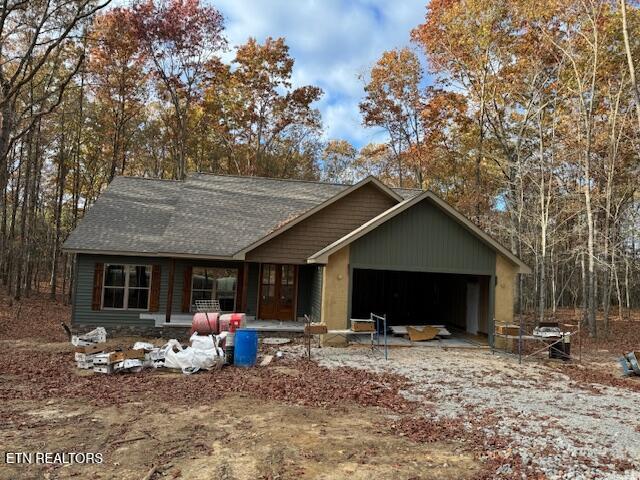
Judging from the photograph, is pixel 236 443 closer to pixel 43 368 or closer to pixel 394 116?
pixel 43 368

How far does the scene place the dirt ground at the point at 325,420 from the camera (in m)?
4.96

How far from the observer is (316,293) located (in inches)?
584

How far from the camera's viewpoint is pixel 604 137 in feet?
69.5

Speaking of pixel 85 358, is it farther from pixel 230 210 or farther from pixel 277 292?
pixel 230 210

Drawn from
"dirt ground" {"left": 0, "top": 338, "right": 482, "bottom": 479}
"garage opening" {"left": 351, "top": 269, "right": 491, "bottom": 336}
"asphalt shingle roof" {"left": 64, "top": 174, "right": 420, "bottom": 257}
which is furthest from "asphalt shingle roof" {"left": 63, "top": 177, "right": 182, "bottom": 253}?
"garage opening" {"left": 351, "top": 269, "right": 491, "bottom": 336}

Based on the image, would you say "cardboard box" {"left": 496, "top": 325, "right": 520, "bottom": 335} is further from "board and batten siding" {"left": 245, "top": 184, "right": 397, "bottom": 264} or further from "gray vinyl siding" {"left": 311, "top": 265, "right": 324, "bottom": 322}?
"board and batten siding" {"left": 245, "top": 184, "right": 397, "bottom": 264}

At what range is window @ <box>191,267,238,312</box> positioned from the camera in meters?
15.7

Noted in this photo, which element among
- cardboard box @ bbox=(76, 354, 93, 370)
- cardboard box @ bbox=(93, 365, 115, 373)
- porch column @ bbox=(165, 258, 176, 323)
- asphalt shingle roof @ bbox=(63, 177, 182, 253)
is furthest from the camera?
asphalt shingle roof @ bbox=(63, 177, 182, 253)

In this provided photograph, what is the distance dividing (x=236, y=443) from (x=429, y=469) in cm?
224

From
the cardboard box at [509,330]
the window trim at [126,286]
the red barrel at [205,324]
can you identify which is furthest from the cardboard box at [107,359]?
the cardboard box at [509,330]

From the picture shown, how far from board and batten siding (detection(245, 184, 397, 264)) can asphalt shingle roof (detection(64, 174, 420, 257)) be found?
3.26ft

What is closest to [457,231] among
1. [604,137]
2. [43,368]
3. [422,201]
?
[422,201]

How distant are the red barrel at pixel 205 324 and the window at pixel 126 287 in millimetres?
3405

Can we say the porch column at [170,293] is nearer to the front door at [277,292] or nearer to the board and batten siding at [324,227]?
the board and batten siding at [324,227]
